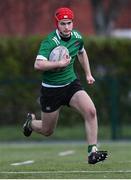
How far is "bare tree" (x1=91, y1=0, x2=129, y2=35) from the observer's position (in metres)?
34.1

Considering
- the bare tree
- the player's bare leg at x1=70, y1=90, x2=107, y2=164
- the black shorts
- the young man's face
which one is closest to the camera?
the player's bare leg at x1=70, y1=90, x2=107, y2=164

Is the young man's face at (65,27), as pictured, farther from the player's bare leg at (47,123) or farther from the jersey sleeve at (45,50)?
the player's bare leg at (47,123)

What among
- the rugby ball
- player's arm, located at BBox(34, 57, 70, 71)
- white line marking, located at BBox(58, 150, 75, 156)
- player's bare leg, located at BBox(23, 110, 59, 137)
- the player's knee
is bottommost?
white line marking, located at BBox(58, 150, 75, 156)

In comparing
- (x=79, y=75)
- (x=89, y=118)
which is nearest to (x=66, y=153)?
(x=89, y=118)

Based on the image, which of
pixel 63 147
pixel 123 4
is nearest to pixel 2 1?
pixel 123 4

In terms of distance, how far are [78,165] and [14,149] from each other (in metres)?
6.63

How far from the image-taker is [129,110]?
936 inches

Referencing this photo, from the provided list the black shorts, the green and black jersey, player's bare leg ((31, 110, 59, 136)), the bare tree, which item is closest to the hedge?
the bare tree

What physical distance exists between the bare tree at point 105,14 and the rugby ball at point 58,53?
21926mm

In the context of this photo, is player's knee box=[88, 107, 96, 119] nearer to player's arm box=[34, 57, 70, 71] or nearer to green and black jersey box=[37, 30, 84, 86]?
green and black jersey box=[37, 30, 84, 86]

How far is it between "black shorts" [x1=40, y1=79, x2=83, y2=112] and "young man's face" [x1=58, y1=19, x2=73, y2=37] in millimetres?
698

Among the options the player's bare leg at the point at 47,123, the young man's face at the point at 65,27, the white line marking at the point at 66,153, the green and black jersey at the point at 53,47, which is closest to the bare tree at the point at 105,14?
the white line marking at the point at 66,153

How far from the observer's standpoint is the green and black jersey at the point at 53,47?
40.0 ft

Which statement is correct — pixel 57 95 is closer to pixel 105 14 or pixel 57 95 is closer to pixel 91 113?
pixel 91 113
